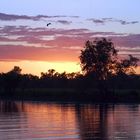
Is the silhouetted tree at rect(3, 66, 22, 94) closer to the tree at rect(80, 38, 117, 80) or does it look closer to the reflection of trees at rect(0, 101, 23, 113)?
the tree at rect(80, 38, 117, 80)

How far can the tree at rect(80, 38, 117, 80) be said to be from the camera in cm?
9594

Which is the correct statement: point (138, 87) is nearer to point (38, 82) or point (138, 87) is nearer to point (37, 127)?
point (38, 82)

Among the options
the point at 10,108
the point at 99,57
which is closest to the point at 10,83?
the point at 99,57

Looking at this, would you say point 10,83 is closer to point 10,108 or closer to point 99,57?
point 99,57

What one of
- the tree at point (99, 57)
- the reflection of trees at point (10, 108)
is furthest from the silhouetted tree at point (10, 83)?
the reflection of trees at point (10, 108)

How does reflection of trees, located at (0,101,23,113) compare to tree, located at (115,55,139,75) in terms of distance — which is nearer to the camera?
reflection of trees, located at (0,101,23,113)

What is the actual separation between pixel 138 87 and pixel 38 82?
36.3 m

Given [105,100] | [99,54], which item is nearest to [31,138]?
[105,100]

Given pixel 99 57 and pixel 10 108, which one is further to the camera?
pixel 99 57

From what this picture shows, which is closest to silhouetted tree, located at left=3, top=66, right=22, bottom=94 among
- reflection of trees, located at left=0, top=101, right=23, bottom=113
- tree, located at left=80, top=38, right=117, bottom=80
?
tree, located at left=80, top=38, right=117, bottom=80

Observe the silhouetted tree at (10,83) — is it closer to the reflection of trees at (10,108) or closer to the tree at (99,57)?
the tree at (99,57)

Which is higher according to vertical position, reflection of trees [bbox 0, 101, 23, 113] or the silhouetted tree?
the silhouetted tree

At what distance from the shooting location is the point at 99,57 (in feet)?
315

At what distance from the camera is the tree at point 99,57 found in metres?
95.9
